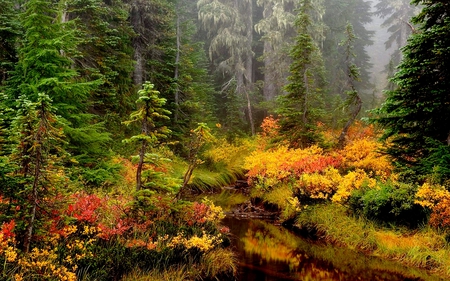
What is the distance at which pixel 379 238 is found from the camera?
30.3 feet

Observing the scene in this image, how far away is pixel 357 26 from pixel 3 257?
43.2 m

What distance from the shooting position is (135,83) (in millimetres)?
18828

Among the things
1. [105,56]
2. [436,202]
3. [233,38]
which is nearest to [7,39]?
[105,56]

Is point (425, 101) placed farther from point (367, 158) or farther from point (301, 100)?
point (301, 100)

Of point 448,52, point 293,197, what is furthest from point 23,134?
point 448,52

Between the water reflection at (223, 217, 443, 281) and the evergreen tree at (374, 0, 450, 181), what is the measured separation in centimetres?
288

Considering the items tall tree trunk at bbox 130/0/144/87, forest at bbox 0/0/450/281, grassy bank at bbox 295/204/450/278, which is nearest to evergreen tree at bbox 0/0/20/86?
forest at bbox 0/0/450/281

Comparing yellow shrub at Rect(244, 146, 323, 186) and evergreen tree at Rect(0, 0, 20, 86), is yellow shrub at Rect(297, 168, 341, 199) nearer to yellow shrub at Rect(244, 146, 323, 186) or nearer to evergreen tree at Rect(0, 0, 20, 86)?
yellow shrub at Rect(244, 146, 323, 186)

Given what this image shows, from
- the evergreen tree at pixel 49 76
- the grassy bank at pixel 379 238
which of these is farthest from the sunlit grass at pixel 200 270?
the evergreen tree at pixel 49 76

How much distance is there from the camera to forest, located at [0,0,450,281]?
545cm

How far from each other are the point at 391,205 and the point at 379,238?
1.03m

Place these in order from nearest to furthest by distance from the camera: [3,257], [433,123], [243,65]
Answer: [3,257], [433,123], [243,65]

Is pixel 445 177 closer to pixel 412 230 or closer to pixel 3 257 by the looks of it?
pixel 412 230

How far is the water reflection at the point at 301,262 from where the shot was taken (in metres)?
7.66
